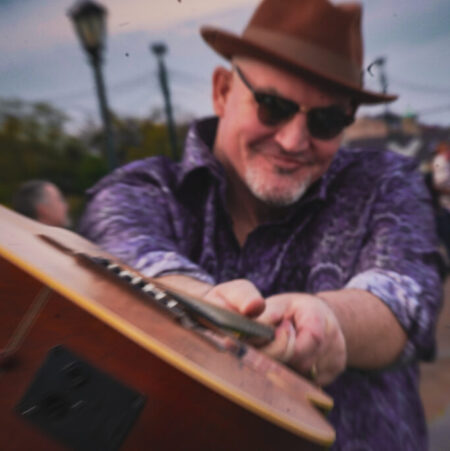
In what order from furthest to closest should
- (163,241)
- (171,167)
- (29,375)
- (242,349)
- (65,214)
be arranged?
(65,214), (171,167), (163,241), (242,349), (29,375)

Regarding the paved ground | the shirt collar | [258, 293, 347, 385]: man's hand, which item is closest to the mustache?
the shirt collar

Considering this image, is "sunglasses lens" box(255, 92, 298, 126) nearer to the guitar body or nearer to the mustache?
the mustache

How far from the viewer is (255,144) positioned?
1061mm

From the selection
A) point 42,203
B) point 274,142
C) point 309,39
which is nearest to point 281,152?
point 274,142

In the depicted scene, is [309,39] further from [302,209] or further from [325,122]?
[302,209]

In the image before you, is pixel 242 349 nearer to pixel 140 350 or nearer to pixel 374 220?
pixel 140 350

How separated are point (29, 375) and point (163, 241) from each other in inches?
23.5

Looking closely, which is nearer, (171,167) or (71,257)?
(71,257)

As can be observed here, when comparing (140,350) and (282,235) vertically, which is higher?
(140,350)

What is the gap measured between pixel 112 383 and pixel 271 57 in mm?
799

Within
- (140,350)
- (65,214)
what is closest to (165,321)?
(140,350)

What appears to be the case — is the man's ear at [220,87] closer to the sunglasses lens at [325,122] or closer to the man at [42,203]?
the sunglasses lens at [325,122]

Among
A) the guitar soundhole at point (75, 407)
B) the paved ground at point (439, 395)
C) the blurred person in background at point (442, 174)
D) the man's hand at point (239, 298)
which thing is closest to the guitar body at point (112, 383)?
the guitar soundhole at point (75, 407)

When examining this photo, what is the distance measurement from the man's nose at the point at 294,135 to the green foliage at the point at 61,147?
0.37 metres
